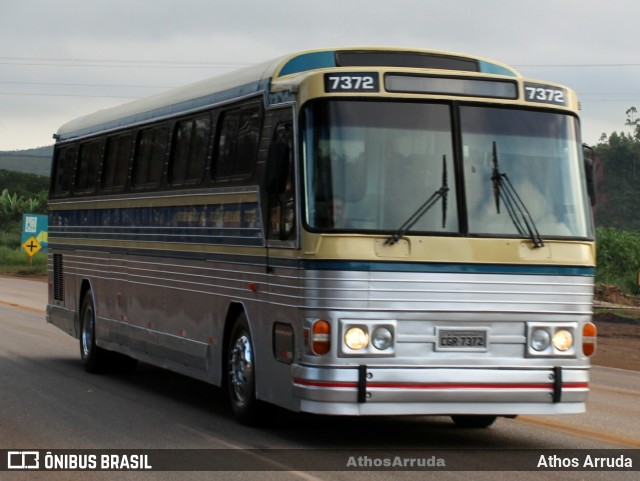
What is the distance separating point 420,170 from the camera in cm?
1034

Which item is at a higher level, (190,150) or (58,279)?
(190,150)

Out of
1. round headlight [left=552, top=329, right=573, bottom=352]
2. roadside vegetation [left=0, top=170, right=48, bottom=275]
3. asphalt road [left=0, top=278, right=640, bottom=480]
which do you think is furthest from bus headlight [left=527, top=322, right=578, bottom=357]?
roadside vegetation [left=0, top=170, right=48, bottom=275]

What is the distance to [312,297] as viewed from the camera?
33.3 ft

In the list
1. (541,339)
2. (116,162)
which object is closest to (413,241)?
(541,339)

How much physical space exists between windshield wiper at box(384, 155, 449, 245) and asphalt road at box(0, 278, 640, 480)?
1.68 meters

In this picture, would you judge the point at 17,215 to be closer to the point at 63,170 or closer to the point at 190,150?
the point at 63,170

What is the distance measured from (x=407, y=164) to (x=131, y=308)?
6143 millimetres

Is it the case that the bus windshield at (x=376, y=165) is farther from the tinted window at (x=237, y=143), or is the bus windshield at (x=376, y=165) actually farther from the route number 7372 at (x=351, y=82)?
the tinted window at (x=237, y=143)

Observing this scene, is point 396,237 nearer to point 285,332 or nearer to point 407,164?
point 407,164

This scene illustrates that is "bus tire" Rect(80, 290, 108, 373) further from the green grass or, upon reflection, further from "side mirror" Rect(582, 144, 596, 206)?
the green grass

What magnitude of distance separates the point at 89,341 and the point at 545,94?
8.45 meters

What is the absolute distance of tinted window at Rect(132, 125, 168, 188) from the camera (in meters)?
14.6
